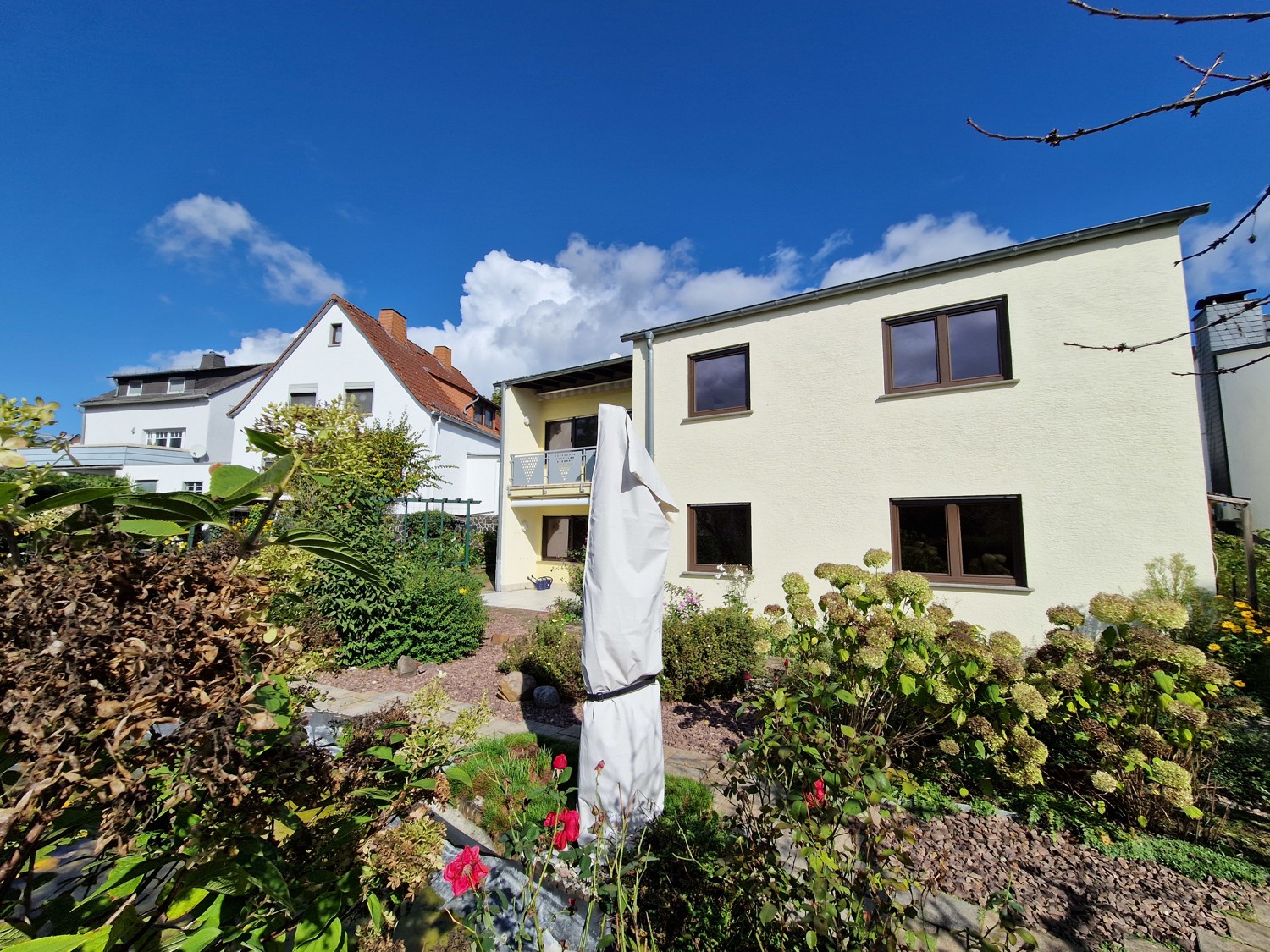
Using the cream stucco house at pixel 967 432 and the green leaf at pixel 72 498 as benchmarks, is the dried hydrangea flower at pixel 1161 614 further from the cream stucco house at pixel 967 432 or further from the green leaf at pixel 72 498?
the cream stucco house at pixel 967 432

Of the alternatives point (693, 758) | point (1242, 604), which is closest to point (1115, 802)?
point (693, 758)

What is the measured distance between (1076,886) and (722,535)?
23.8ft

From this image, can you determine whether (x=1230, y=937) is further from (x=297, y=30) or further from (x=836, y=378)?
(x=297, y=30)

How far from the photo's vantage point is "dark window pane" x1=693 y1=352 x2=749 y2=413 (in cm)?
989

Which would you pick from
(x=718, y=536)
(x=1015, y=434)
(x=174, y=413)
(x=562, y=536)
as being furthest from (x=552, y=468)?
(x=174, y=413)

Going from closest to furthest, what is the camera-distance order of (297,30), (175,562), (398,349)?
(175,562), (297,30), (398,349)

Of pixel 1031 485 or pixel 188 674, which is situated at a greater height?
pixel 1031 485

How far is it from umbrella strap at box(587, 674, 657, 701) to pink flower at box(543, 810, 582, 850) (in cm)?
104

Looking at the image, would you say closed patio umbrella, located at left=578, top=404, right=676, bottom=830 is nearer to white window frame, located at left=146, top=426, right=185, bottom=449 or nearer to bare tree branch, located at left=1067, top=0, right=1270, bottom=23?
bare tree branch, located at left=1067, top=0, right=1270, bottom=23

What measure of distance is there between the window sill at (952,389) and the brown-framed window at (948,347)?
0.24ft

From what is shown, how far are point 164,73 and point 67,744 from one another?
8.53m

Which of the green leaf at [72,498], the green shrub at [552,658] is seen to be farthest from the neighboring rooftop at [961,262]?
the green leaf at [72,498]

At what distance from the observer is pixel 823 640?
3.40 meters

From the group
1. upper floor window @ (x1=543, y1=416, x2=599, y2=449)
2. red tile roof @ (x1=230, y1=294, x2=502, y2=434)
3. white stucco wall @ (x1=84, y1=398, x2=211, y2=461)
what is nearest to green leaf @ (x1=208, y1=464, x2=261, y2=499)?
upper floor window @ (x1=543, y1=416, x2=599, y2=449)
